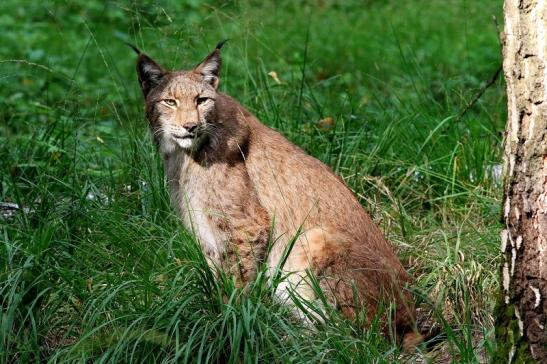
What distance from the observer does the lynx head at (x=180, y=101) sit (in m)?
5.29

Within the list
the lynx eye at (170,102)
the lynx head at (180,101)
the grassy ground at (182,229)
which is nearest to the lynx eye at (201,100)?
the lynx head at (180,101)

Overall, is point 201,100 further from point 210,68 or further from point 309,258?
point 309,258

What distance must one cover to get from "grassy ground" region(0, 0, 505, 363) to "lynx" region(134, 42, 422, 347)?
0.25m

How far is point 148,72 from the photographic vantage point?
5434 mm

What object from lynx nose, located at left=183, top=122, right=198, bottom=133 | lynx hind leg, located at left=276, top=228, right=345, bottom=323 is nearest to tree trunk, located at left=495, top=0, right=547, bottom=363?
lynx hind leg, located at left=276, top=228, right=345, bottom=323

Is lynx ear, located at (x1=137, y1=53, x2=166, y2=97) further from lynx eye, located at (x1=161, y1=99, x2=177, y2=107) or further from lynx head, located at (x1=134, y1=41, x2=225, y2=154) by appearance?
lynx eye, located at (x1=161, y1=99, x2=177, y2=107)

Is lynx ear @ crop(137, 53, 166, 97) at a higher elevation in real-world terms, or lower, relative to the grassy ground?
higher

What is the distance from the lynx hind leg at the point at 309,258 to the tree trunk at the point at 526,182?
1.08 m

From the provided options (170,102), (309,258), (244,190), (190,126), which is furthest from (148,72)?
(309,258)

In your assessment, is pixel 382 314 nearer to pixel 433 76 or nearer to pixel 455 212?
pixel 455 212

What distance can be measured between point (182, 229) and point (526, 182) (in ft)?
5.58

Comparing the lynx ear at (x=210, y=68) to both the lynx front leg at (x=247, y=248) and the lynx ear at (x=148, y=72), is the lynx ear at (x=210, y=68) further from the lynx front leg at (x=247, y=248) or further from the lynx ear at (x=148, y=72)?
the lynx front leg at (x=247, y=248)

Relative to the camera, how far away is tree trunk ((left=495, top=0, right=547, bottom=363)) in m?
3.81

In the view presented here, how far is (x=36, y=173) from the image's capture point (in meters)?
5.97
